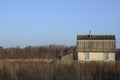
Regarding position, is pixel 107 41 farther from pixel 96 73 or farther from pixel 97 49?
pixel 96 73

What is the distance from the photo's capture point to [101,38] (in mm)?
49062

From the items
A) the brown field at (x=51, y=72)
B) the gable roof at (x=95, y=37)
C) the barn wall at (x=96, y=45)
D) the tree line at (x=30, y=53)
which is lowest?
the tree line at (x=30, y=53)

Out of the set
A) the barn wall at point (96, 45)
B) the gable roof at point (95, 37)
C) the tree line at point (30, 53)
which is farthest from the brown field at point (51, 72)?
the tree line at point (30, 53)

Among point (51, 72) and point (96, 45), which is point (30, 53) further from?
point (51, 72)

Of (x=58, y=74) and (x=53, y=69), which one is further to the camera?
(x=53, y=69)

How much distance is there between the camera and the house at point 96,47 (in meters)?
46.8

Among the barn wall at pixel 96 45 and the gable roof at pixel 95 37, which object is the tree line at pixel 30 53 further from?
the barn wall at pixel 96 45

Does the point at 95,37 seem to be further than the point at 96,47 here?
Yes

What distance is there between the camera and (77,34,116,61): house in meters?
46.8

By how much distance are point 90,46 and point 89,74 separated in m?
27.7

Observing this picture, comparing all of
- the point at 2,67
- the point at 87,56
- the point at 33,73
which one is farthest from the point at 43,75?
the point at 87,56

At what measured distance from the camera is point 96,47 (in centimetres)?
4781

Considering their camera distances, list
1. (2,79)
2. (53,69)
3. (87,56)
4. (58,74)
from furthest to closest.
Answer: (87,56) → (53,69) → (58,74) → (2,79)

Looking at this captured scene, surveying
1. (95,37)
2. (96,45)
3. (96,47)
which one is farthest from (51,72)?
(95,37)
